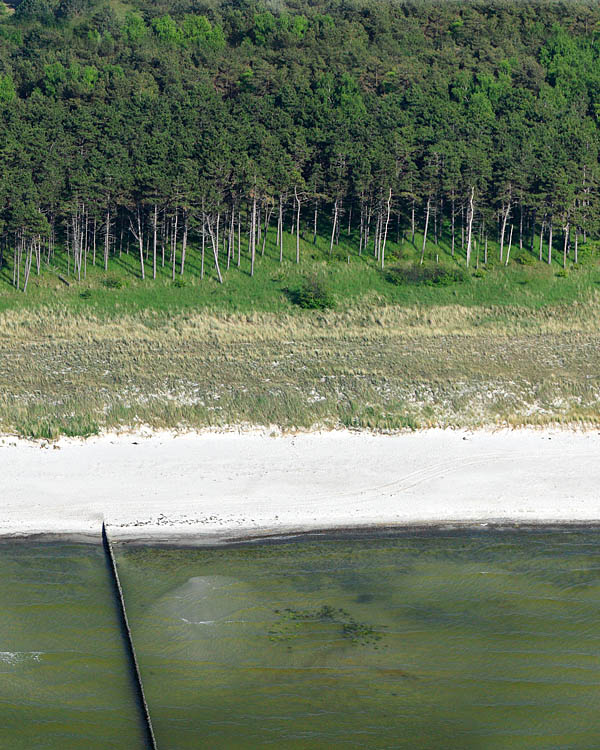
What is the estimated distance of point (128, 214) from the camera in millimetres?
73188

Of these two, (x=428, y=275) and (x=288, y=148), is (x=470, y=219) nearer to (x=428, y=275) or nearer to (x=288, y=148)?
(x=428, y=275)

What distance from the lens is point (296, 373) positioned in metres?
37.3

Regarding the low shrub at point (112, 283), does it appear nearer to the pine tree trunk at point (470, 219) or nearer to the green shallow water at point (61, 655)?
the pine tree trunk at point (470, 219)

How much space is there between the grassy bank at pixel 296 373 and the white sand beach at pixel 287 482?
1.71m

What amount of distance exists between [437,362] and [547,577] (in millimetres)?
19390

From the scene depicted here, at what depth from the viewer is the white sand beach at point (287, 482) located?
23125 millimetres

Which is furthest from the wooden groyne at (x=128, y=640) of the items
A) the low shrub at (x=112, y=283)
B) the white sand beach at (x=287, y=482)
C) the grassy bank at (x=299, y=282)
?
the low shrub at (x=112, y=283)

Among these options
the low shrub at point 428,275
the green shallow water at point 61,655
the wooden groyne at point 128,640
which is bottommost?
the low shrub at point 428,275

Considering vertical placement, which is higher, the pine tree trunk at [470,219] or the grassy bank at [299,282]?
the pine tree trunk at [470,219]

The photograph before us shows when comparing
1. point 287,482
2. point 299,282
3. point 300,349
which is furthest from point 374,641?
point 299,282

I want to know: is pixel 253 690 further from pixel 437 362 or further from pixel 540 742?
pixel 437 362

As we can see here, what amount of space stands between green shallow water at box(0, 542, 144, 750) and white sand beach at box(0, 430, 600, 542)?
1553 mm

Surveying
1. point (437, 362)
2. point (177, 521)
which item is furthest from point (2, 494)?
point (437, 362)

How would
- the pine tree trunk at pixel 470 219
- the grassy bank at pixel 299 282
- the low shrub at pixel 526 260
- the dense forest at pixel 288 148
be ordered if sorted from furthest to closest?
the low shrub at pixel 526 260
the pine tree trunk at pixel 470 219
the dense forest at pixel 288 148
the grassy bank at pixel 299 282
